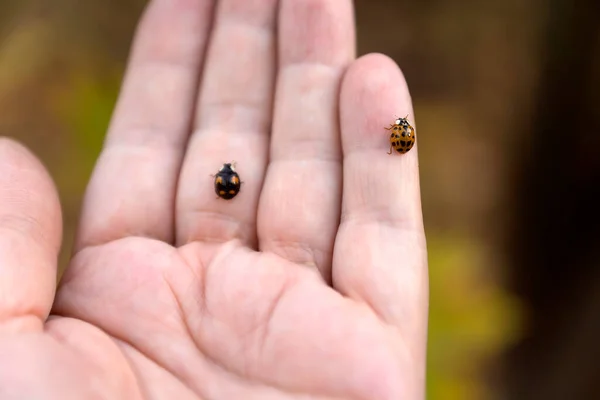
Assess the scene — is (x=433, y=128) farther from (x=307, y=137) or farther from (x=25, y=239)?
(x=25, y=239)

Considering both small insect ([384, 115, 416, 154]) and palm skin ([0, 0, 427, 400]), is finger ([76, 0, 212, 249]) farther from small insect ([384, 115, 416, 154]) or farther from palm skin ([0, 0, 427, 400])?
small insect ([384, 115, 416, 154])

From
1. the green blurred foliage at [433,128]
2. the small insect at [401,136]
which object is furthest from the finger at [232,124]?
the green blurred foliage at [433,128]

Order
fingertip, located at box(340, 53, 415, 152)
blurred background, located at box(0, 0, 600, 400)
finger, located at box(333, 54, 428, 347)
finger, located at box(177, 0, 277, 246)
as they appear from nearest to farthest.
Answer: finger, located at box(333, 54, 428, 347), fingertip, located at box(340, 53, 415, 152), finger, located at box(177, 0, 277, 246), blurred background, located at box(0, 0, 600, 400)

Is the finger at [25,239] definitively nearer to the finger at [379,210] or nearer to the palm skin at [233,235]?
the palm skin at [233,235]

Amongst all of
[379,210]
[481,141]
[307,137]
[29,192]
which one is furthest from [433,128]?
[29,192]

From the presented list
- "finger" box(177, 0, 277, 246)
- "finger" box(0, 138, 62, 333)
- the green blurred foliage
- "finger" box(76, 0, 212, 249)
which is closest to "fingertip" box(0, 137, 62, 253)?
"finger" box(0, 138, 62, 333)
